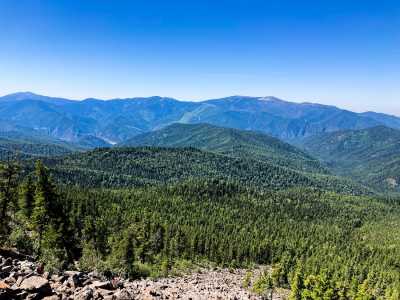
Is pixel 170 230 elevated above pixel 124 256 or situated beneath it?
situated beneath

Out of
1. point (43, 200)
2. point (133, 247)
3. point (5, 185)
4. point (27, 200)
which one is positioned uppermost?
point (5, 185)

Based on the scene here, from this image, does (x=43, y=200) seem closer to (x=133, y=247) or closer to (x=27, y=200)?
(x=27, y=200)

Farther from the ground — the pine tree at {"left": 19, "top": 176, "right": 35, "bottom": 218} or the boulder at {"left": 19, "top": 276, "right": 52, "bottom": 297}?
the boulder at {"left": 19, "top": 276, "right": 52, "bottom": 297}

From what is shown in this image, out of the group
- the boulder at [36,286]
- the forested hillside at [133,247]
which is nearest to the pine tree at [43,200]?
the forested hillside at [133,247]

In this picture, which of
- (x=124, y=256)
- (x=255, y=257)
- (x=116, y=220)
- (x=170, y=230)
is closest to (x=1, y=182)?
(x=124, y=256)

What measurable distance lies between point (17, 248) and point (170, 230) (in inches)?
4477

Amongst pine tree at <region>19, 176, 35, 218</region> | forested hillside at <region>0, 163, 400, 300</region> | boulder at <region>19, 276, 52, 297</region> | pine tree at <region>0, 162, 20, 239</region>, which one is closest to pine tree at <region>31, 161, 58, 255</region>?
forested hillside at <region>0, 163, 400, 300</region>

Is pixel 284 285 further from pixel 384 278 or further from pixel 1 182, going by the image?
pixel 1 182

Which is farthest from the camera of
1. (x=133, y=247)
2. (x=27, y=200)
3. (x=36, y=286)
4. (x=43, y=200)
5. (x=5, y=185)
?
(x=133, y=247)

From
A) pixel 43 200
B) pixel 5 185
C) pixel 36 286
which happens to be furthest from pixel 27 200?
pixel 36 286

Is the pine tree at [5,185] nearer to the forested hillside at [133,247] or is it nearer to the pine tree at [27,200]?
the forested hillside at [133,247]

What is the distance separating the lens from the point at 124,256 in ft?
329

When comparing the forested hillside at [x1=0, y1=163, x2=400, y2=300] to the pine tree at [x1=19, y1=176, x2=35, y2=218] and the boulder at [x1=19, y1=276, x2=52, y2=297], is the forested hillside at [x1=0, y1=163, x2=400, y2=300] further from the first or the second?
the boulder at [x1=19, y1=276, x2=52, y2=297]

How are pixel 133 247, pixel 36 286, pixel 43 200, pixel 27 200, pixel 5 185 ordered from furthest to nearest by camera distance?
1. pixel 133 247
2. pixel 27 200
3. pixel 5 185
4. pixel 43 200
5. pixel 36 286
